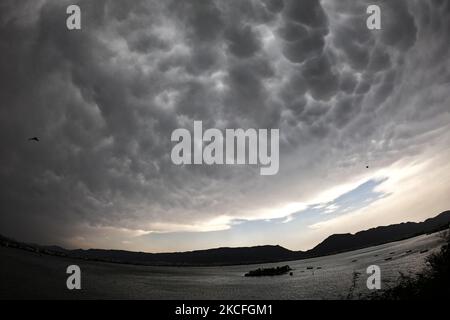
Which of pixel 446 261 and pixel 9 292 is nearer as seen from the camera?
pixel 446 261
